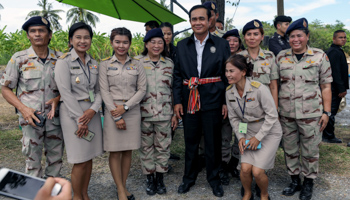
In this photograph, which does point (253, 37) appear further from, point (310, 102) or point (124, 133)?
point (124, 133)

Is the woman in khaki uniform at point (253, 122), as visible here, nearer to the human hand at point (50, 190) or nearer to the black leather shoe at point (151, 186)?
the black leather shoe at point (151, 186)

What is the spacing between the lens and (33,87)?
302 centimetres

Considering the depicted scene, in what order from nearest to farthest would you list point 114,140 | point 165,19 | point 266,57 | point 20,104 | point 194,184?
point 20,104 → point 114,140 → point 266,57 → point 194,184 → point 165,19

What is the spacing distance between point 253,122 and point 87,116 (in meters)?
1.83

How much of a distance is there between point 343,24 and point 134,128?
229 ft

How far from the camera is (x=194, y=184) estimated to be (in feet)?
12.8

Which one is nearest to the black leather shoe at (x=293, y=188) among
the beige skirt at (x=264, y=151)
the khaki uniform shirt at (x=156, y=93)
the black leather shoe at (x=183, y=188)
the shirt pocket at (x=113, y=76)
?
the beige skirt at (x=264, y=151)

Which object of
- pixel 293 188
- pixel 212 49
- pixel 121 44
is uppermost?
pixel 121 44

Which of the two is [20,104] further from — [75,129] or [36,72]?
[75,129]

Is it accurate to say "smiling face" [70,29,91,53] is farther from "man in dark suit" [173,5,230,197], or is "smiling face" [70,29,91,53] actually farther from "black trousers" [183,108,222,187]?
"black trousers" [183,108,222,187]

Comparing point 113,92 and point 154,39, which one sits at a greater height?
point 154,39

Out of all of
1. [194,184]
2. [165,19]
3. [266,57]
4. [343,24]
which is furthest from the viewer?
[343,24]

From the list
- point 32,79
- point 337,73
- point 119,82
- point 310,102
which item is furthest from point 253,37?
point 337,73

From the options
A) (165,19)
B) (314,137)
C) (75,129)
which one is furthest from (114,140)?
(165,19)
